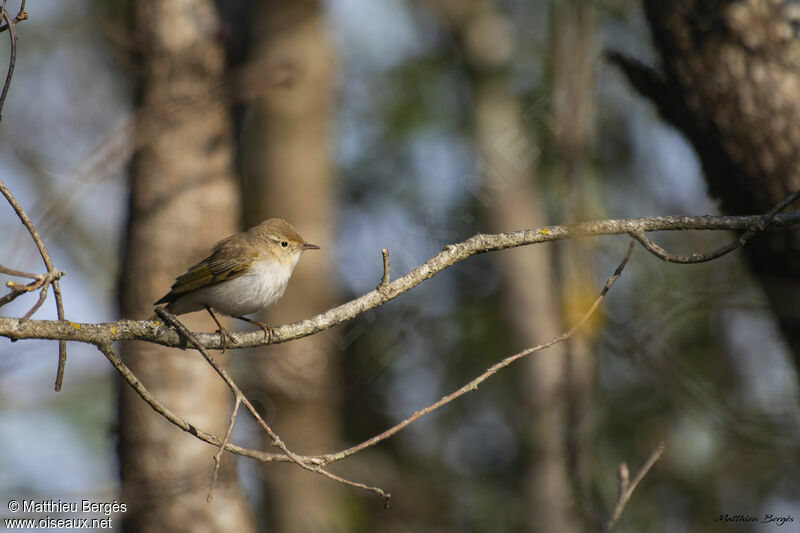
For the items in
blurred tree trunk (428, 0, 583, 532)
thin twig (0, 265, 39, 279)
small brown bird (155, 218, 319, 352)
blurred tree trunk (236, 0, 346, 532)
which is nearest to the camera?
thin twig (0, 265, 39, 279)

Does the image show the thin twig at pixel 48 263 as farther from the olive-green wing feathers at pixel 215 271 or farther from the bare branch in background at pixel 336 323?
the olive-green wing feathers at pixel 215 271

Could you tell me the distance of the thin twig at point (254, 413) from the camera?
270cm

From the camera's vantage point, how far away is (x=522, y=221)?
37.4 ft

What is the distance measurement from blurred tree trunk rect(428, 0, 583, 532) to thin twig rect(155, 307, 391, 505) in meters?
6.96

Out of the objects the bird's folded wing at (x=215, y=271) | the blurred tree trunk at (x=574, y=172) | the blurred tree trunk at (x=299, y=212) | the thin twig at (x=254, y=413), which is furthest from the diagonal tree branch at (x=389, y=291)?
the blurred tree trunk at (x=299, y=212)

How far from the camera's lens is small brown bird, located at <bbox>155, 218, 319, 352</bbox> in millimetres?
4723

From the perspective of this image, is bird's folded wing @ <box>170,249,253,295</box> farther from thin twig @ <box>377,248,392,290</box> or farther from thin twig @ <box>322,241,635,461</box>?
thin twig @ <box>322,241,635,461</box>

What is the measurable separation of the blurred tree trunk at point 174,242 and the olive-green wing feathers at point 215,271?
1528mm

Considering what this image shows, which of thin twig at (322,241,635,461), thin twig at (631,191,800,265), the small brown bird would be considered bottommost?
thin twig at (322,241,635,461)

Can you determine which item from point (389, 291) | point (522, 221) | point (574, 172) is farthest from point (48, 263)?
point (522, 221)

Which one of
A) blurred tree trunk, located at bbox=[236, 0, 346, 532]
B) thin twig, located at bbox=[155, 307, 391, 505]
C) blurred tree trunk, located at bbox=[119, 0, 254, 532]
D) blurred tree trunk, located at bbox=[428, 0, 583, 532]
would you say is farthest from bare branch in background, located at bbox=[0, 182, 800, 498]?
blurred tree trunk, located at bbox=[428, 0, 583, 532]

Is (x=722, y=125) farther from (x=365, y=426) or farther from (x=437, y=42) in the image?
(x=437, y=42)

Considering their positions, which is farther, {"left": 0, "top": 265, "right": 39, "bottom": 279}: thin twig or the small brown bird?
the small brown bird

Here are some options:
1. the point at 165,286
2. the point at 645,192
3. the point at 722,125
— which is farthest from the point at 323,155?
the point at 722,125
